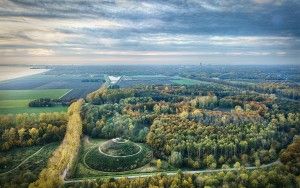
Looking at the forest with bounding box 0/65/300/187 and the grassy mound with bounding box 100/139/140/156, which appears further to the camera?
the grassy mound with bounding box 100/139/140/156

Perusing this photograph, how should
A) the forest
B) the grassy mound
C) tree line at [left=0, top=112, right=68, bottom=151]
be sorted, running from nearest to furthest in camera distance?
the forest → the grassy mound → tree line at [left=0, top=112, right=68, bottom=151]

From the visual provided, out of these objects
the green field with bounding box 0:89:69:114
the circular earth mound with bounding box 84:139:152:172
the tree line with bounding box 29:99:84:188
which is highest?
the green field with bounding box 0:89:69:114

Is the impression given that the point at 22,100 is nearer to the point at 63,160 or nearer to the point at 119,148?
the point at 119,148

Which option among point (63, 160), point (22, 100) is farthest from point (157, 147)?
point (22, 100)

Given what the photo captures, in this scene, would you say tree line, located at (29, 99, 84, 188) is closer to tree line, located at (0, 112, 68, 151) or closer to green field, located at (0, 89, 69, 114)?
tree line, located at (0, 112, 68, 151)

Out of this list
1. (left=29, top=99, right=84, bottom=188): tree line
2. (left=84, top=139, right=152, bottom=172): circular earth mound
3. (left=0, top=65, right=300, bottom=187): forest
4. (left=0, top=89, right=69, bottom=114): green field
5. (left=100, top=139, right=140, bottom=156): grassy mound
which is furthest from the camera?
(left=0, top=89, right=69, bottom=114): green field

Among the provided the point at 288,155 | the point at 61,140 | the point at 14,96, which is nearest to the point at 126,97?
the point at 14,96

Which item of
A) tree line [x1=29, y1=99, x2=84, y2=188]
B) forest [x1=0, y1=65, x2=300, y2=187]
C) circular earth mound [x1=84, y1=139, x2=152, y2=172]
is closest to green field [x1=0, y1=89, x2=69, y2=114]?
forest [x1=0, y1=65, x2=300, y2=187]

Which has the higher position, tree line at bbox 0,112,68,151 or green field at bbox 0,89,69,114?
Answer: green field at bbox 0,89,69,114

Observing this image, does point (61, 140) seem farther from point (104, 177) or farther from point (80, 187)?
point (80, 187)
